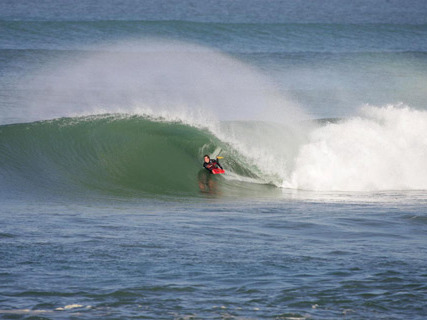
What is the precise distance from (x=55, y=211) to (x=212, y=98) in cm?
1822

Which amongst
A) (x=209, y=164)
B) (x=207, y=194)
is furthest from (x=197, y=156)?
(x=207, y=194)

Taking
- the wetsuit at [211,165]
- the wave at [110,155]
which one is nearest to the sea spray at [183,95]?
the wave at [110,155]

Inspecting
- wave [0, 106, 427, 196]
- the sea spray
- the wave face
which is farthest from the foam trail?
the wave face

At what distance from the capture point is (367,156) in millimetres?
15820

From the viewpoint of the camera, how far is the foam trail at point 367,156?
1502 centimetres

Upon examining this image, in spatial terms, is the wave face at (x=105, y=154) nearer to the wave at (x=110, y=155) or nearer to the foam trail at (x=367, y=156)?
the wave at (x=110, y=155)

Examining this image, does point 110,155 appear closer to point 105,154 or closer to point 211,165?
point 105,154

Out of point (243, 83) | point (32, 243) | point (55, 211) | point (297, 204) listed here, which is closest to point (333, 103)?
point (243, 83)

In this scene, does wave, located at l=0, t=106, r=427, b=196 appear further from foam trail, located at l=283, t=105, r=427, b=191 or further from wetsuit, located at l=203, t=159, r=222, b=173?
wetsuit, located at l=203, t=159, r=222, b=173

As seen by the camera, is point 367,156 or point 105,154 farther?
point 105,154

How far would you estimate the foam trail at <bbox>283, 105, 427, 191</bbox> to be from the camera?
15023 mm

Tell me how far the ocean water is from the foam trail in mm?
42

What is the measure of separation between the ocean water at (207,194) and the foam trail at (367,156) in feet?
0.14

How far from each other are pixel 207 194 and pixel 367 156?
4433 millimetres
